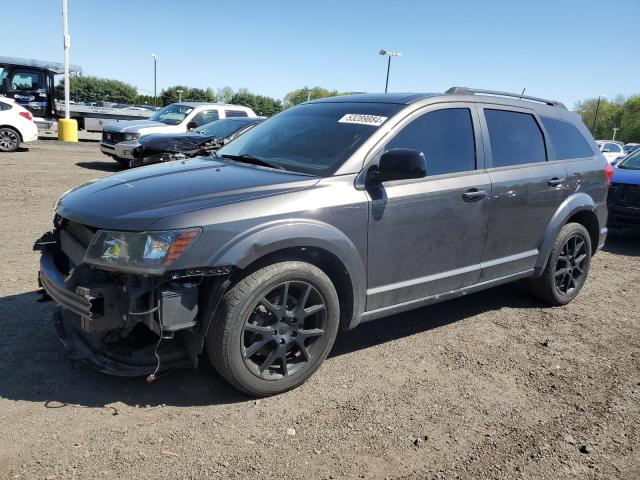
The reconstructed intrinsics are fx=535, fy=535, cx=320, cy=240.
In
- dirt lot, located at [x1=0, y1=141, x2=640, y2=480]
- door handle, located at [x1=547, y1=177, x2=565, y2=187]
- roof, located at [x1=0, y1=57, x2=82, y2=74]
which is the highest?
roof, located at [x1=0, y1=57, x2=82, y2=74]

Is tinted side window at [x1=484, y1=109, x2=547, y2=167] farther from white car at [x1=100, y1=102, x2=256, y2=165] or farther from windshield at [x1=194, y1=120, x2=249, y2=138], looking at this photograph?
white car at [x1=100, y1=102, x2=256, y2=165]

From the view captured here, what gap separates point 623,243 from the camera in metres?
8.66

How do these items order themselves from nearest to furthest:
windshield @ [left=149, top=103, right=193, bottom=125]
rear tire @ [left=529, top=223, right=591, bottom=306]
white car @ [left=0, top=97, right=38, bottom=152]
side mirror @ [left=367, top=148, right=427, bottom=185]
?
side mirror @ [left=367, top=148, right=427, bottom=185] → rear tire @ [left=529, top=223, right=591, bottom=306] → windshield @ [left=149, top=103, right=193, bottom=125] → white car @ [left=0, top=97, right=38, bottom=152]

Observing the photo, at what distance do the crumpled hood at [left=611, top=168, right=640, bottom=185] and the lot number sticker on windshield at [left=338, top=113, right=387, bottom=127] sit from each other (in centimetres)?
614

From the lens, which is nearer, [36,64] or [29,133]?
[29,133]

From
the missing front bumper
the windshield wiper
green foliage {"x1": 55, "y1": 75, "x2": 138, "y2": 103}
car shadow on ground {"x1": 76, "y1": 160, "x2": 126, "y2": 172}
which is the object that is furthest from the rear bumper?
green foliage {"x1": 55, "y1": 75, "x2": 138, "y2": 103}

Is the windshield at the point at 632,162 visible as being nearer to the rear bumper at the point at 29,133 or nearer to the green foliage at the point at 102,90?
the rear bumper at the point at 29,133

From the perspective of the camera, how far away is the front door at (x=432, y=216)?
3.55 meters

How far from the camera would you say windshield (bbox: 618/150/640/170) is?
9004 millimetres

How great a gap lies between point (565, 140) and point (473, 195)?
172 cm

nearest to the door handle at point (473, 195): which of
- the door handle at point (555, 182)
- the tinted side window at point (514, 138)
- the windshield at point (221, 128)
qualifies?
the tinted side window at point (514, 138)

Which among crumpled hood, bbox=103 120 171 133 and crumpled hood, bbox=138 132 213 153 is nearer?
crumpled hood, bbox=138 132 213 153

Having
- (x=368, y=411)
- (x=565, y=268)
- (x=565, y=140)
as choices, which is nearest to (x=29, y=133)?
(x=565, y=140)

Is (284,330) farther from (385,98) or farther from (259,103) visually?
(259,103)
